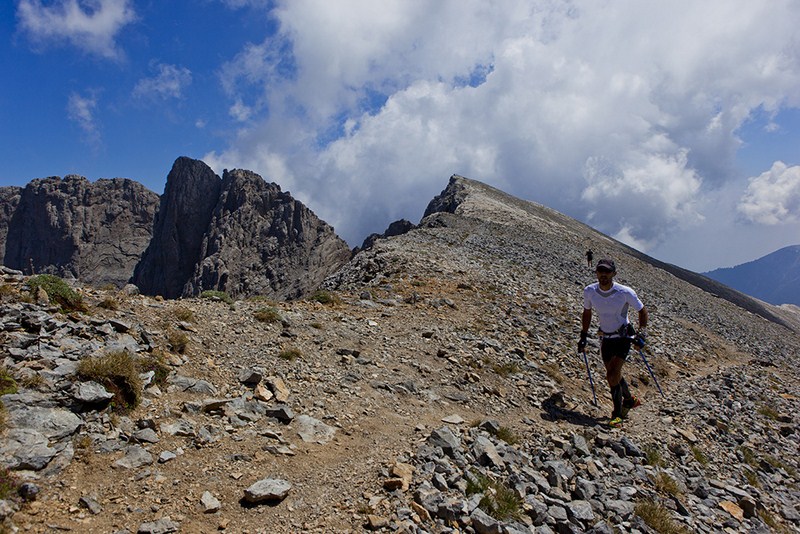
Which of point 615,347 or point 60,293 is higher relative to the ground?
point 60,293

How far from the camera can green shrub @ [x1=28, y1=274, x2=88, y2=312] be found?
9914mm

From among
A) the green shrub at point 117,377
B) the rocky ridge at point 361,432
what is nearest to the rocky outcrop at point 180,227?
the rocky ridge at point 361,432

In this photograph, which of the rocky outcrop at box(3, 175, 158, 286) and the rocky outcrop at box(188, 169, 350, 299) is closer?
the rocky outcrop at box(188, 169, 350, 299)

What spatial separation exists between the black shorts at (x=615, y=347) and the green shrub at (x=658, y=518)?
4018 mm

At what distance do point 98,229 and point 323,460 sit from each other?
190 meters

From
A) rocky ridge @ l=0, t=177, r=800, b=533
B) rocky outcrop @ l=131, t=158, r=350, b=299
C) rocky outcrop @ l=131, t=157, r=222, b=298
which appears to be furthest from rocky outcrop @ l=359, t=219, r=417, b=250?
rocky outcrop @ l=131, t=157, r=222, b=298

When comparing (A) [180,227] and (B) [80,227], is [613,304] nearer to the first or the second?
(A) [180,227]

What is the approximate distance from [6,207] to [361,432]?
219 m

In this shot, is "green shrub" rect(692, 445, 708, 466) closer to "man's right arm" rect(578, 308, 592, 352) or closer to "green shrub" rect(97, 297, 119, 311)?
"man's right arm" rect(578, 308, 592, 352)

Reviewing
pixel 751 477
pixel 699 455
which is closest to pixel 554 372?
pixel 699 455

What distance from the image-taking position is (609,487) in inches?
310

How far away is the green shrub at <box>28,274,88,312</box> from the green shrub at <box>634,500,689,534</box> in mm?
11801

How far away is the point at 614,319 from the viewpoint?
35.6ft

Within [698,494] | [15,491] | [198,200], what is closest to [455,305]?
[698,494]
